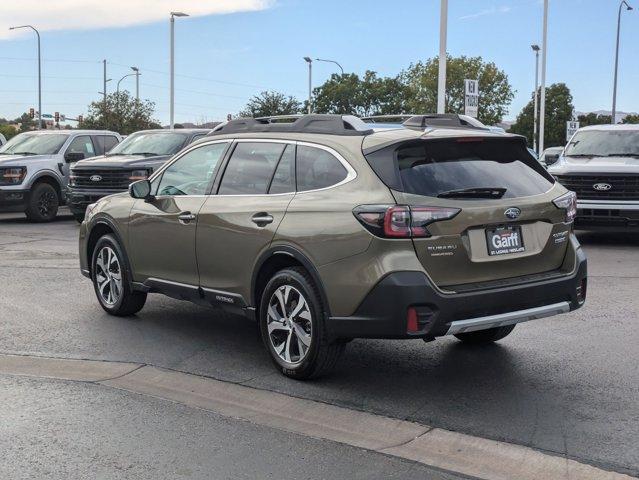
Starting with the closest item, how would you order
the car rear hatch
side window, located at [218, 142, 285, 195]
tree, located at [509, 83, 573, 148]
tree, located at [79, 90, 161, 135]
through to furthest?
the car rear hatch → side window, located at [218, 142, 285, 195] → tree, located at [79, 90, 161, 135] → tree, located at [509, 83, 573, 148]

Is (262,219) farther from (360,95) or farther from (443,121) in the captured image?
(360,95)

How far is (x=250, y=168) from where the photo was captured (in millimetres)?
6336

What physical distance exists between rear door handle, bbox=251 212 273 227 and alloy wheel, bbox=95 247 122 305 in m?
2.14

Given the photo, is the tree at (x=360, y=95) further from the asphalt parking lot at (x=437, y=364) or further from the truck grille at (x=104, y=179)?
the asphalt parking lot at (x=437, y=364)

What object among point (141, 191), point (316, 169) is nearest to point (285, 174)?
point (316, 169)

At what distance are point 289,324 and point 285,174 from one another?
1063 mm

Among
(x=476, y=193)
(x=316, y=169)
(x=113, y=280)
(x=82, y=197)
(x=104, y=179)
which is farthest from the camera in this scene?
(x=82, y=197)

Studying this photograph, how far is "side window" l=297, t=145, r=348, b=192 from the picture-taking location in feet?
18.5

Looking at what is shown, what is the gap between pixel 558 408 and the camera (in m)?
5.18

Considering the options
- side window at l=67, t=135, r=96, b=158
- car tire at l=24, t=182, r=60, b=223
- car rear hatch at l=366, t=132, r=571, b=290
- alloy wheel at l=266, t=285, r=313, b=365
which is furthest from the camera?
side window at l=67, t=135, r=96, b=158

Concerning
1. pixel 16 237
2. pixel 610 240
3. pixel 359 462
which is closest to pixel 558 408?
pixel 359 462

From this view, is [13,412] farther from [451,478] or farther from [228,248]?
[451,478]

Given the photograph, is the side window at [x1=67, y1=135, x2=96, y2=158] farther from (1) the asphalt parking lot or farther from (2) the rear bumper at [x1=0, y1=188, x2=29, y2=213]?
(1) the asphalt parking lot

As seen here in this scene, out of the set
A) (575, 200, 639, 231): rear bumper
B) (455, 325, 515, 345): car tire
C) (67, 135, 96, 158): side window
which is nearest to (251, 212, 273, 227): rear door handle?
(455, 325, 515, 345): car tire
